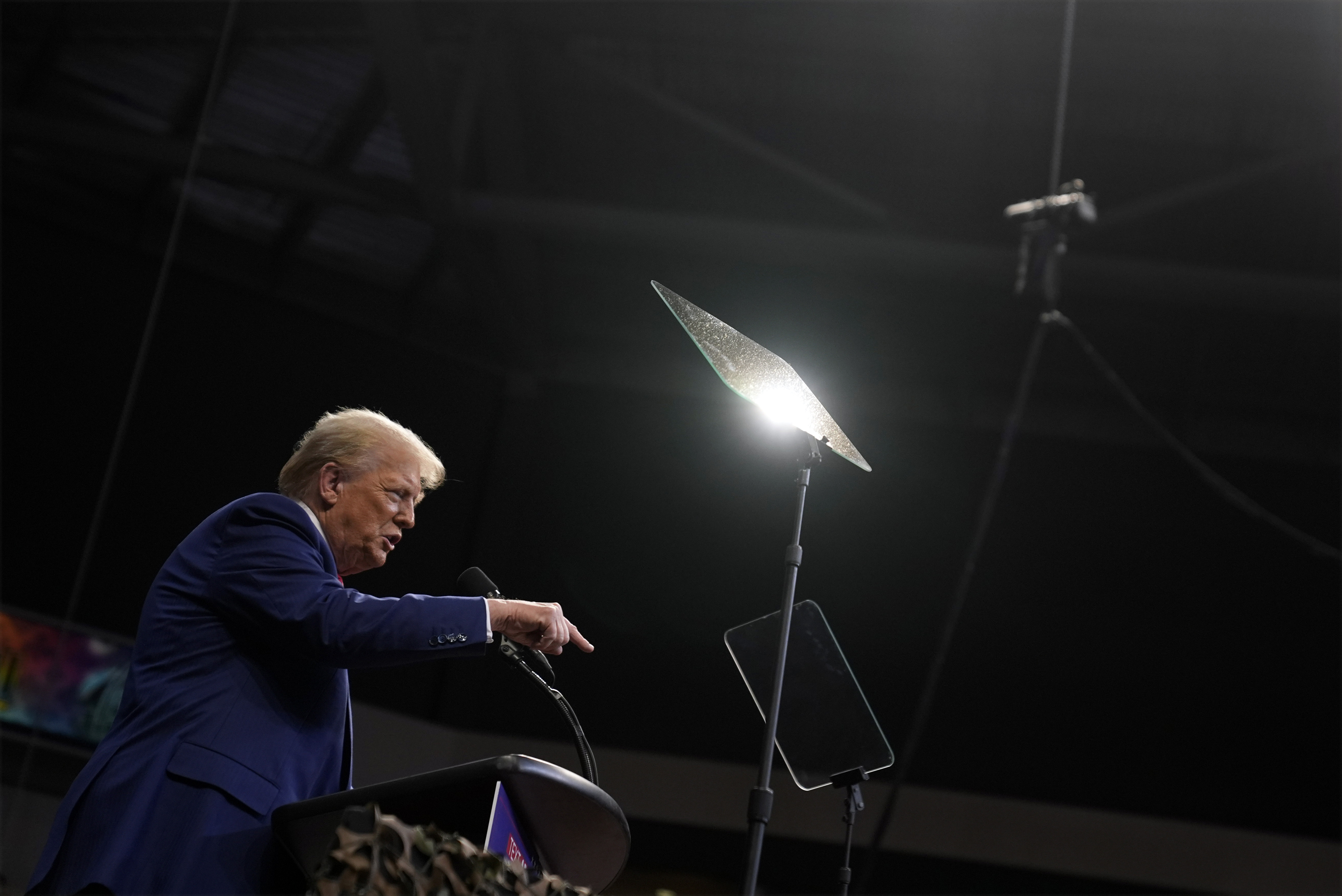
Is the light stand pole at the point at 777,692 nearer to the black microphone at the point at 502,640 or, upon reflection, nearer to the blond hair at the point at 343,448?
the black microphone at the point at 502,640

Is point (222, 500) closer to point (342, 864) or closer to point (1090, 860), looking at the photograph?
point (1090, 860)

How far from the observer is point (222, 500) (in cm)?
570

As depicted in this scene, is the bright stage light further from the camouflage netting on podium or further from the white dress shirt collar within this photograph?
the camouflage netting on podium

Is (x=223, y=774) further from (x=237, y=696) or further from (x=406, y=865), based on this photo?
(x=406, y=865)

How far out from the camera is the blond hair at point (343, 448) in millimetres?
1527

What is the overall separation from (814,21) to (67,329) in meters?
3.62

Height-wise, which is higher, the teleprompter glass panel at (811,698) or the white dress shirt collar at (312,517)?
the white dress shirt collar at (312,517)

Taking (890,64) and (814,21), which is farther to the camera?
(890,64)

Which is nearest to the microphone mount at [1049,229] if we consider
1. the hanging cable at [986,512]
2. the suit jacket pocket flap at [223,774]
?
the hanging cable at [986,512]

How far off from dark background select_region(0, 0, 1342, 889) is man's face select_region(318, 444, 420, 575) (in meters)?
3.70

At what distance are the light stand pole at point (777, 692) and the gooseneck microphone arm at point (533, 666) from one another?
0.64 ft

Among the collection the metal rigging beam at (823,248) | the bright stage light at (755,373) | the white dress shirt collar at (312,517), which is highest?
the metal rigging beam at (823,248)

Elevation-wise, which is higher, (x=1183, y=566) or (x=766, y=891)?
(x=1183, y=566)

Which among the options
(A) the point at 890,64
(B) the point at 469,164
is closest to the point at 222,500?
(B) the point at 469,164
